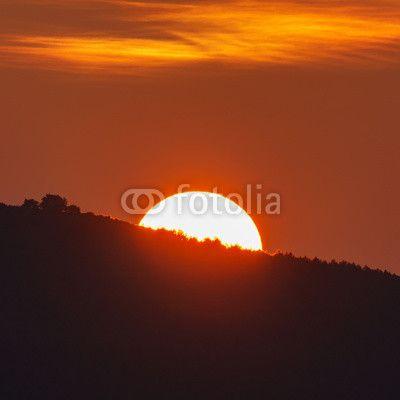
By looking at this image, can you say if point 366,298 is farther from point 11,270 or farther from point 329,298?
point 11,270

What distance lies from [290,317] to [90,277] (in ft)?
15.5

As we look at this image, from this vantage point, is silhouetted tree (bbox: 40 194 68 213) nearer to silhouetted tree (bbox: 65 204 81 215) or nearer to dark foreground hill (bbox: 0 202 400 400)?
silhouetted tree (bbox: 65 204 81 215)

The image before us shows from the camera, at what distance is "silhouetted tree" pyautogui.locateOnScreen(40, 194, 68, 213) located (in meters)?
42.2

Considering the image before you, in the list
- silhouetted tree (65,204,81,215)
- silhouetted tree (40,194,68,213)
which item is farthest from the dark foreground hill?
silhouetted tree (40,194,68,213)

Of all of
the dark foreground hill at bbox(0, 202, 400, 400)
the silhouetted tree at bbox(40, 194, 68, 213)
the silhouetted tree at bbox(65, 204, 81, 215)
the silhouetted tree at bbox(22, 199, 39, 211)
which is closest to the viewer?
the dark foreground hill at bbox(0, 202, 400, 400)

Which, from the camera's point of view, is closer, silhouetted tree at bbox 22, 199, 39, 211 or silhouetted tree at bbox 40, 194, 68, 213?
silhouetted tree at bbox 40, 194, 68, 213

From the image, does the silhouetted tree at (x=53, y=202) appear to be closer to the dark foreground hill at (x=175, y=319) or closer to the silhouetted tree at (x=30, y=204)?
the silhouetted tree at (x=30, y=204)

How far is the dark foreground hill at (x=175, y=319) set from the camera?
106 ft

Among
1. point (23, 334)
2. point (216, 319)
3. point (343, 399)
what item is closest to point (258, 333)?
point (216, 319)

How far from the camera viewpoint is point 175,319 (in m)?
35.6

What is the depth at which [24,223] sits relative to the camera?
1571 inches

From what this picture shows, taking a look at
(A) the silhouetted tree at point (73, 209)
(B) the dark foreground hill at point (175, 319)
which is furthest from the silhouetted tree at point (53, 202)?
(B) the dark foreground hill at point (175, 319)

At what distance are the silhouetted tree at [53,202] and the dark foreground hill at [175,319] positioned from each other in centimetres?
83

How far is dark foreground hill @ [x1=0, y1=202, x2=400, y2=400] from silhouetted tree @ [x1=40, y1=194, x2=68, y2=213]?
0.83m
